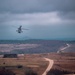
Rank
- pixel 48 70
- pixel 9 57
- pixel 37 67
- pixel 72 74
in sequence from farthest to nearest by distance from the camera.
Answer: pixel 9 57 < pixel 37 67 < pixel 48 70 < pixel 72 74

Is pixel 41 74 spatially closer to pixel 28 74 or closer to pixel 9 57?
pixel 28 74

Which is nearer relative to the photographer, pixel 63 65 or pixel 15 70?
pixel 15 70

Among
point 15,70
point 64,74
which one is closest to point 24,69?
point 15,70

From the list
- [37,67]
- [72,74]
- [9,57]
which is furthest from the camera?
[9,57]

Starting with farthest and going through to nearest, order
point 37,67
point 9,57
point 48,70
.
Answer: point 9,57, point 37,67, point 48,70

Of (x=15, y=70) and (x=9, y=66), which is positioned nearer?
(x=15, y=70)

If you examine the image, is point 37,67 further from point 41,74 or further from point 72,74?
point 72,74

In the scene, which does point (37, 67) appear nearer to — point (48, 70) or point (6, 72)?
point (48, 70)

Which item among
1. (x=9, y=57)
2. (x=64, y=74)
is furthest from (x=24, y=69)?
(x=9, y=57)

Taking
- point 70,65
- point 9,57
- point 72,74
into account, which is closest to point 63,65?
point 70,65
